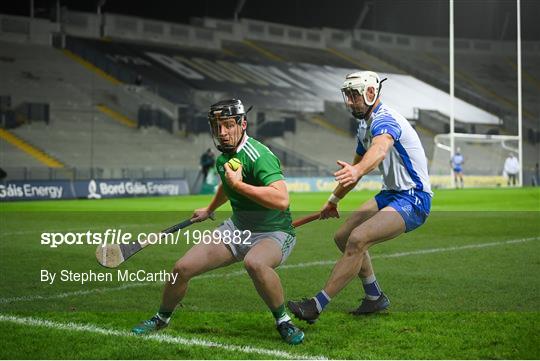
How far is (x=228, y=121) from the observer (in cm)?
571

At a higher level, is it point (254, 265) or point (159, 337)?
point (254, 265)

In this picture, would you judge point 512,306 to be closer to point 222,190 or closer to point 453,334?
point 453,334

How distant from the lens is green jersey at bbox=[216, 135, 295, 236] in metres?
5.72

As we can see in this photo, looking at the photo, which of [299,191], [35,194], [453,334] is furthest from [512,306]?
[299,191]

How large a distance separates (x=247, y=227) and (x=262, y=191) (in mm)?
619

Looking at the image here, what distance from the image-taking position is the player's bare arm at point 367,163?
5762 mm

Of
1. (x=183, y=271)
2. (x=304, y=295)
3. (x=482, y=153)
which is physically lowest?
(x=304, y=295)

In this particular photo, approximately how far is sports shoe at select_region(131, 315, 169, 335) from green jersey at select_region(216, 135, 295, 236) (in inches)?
38.0

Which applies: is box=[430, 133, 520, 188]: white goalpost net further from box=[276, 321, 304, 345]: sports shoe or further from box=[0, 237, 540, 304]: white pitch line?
box=[276, 321, 304, 345]: sports shoe

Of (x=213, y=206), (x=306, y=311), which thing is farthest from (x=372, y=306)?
(x=213, y=206)

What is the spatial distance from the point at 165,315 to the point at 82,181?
2134 cm

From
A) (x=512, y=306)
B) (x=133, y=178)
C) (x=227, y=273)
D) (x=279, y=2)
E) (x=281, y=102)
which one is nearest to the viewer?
(x=512, y=306)

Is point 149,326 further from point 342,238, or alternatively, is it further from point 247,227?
point 342,238

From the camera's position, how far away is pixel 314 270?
973cm
